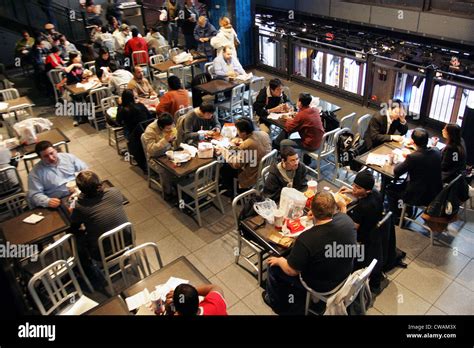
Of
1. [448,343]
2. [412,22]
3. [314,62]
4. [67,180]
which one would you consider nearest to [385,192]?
[448,343]

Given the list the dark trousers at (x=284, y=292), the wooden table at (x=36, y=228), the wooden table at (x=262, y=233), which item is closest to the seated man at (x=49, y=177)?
the wooden table at (x=36, y=228)

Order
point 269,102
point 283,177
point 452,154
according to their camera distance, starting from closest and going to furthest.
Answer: point 283,177, point 452,154, point 269,102

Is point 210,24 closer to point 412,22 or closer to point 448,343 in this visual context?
point 412,22

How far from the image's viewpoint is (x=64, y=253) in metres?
4.29

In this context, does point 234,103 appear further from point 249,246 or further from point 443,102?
point 249,246

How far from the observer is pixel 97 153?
7.84m

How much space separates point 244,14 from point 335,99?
3567 millimetres

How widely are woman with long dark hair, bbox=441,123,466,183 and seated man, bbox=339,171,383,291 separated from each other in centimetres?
170

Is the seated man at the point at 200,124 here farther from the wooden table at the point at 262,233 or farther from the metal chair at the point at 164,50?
the metal chair at the point at 164,50

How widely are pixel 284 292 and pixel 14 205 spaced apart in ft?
13.5

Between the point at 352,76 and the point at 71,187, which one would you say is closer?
the point at 71,187

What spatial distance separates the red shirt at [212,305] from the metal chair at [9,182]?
3792 mm

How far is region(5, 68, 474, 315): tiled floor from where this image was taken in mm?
4531

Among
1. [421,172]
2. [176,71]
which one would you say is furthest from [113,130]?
[421,172]
